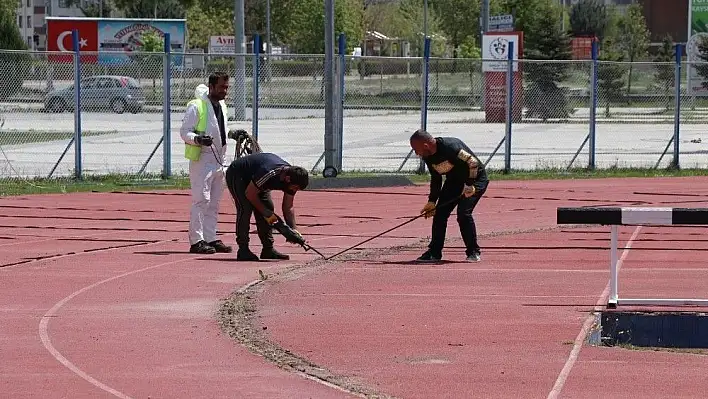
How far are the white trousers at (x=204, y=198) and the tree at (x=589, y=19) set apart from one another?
73.4 meters

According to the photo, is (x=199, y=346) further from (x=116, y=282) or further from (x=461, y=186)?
(x=461, y=186)

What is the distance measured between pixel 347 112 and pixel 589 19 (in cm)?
5463

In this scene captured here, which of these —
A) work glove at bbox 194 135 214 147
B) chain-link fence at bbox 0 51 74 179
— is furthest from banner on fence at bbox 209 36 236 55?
work glove at bbox 194 135 214 147

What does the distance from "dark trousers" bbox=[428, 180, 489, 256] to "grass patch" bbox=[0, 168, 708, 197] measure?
9.42 meters

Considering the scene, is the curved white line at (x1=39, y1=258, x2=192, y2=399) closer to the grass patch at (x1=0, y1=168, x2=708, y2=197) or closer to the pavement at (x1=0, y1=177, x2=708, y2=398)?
the pavement at (x1=0, y1=177, x2=708, y2=398)

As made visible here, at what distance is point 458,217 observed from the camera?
14297mm

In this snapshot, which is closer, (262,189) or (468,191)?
(262,189)

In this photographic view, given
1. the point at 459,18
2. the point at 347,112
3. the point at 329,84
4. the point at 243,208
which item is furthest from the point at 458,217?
the point at 459,18

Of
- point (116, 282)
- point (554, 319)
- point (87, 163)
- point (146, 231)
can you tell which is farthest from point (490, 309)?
point (87, 163)

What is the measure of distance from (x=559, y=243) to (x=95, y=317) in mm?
6765

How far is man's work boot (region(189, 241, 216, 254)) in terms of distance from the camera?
1491 centimetres

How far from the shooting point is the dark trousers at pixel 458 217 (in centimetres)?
1424

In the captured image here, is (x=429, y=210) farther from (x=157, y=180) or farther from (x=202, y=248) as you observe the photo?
(x=157, y=180)

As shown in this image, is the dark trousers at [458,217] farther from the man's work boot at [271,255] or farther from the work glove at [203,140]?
the work glove at [203,140]
